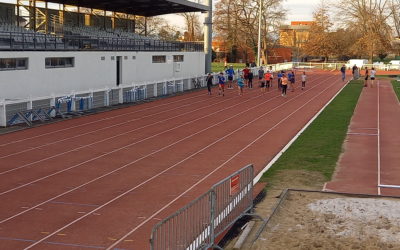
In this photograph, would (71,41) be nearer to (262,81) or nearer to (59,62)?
(59,62)

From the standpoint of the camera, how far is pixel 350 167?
15227 mm

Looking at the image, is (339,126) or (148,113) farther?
(148,113)

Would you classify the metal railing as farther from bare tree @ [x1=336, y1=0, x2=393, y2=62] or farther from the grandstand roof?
bare tree @ [x1=336, y1=0, x2=393, y2=62]

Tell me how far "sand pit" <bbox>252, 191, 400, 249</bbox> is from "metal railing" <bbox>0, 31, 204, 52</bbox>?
18476 mm

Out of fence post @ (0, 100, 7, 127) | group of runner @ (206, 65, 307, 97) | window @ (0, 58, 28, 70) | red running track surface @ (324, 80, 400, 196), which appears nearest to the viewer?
red running track surface @ (324, 80, 400, 196)

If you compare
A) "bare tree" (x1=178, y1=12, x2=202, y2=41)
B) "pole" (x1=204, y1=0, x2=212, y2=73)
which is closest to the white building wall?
"pole" (x1=204, y1=0, x2=212, y2=73)

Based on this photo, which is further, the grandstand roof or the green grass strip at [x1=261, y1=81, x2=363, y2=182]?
the grandstand roof

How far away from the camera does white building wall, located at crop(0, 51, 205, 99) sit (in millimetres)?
26077

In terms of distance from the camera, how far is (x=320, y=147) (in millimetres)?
18156

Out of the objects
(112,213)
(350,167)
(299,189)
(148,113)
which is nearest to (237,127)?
(148,113)

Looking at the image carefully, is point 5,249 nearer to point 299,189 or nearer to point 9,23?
point 299,189

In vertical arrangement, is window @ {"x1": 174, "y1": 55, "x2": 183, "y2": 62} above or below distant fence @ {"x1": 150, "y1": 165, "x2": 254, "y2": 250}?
above

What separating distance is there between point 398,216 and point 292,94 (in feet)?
91.1

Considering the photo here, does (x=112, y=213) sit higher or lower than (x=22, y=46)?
lower
